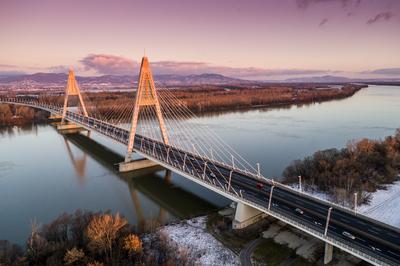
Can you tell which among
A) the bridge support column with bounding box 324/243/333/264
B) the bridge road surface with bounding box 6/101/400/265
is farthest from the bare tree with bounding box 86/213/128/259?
the bridge support column with bounding box 324/243/333/264

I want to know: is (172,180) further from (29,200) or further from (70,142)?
(70,142)

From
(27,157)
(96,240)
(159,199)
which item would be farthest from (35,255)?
(27,157)

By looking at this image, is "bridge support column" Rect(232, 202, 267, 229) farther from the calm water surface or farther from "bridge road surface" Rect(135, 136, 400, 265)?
the calm water surface

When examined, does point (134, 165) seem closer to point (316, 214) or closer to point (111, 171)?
point (111, 171)

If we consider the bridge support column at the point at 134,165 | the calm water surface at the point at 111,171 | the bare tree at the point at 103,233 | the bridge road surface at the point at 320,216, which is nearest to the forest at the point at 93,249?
the bare tree at the point at 103,233

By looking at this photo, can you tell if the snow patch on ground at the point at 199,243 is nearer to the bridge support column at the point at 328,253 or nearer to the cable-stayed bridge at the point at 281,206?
the cable-stayed bridge at the point at 281,206

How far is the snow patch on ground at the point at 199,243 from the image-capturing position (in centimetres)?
1775

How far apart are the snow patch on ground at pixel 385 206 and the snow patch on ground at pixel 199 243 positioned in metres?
12.7

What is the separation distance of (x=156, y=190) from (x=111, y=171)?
9249 mm

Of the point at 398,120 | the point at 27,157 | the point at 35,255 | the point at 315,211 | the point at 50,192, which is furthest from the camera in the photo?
the point at 398,120

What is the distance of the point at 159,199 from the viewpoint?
94.5ft

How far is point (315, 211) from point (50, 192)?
25936 mm

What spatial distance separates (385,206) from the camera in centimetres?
2461

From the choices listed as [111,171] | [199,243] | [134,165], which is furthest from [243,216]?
[111,171]
